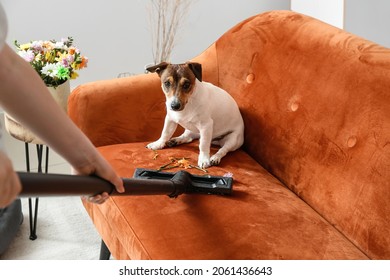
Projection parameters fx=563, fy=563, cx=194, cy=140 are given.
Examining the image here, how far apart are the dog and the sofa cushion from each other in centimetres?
19

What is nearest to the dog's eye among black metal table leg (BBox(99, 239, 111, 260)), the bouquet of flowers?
the bouquet of flowers

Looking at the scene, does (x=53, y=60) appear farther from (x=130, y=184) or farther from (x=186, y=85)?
(x=130, y=184)

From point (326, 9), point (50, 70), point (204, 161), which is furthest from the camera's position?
point (326, 9)

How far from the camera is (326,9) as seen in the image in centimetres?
314

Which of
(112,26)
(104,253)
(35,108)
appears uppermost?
(35,108)

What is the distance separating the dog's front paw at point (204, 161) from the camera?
2.15m

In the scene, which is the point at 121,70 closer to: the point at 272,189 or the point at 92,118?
the point at 92,118

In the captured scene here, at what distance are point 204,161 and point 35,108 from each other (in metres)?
1.15

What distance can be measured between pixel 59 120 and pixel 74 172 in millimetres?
159

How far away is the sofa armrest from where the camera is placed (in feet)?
7.50

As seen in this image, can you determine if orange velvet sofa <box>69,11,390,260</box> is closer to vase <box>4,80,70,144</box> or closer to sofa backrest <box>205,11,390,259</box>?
sofa backrest <box>205,11,390,259</box>

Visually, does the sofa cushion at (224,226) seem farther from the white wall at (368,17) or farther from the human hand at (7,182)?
the white wall at (368,17)

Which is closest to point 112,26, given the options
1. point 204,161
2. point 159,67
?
point 159,67

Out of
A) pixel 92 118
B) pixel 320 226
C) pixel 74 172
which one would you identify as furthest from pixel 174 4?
pixel 74 172
